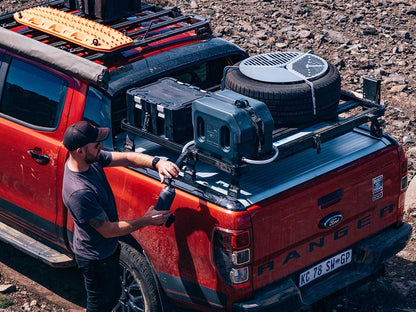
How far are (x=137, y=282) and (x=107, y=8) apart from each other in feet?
8.25

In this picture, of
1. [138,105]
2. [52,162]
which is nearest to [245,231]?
[138,105]

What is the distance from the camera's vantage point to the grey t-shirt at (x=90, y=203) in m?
4.91

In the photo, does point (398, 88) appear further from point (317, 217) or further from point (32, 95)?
point (32, 95)

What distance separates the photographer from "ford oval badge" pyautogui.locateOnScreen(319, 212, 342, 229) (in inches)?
205

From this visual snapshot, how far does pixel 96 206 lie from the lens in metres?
4.93

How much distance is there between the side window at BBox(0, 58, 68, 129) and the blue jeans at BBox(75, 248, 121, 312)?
122 centimetres

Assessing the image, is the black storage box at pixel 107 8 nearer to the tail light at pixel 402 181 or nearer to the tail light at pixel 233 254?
the tail light at pixel 233 254

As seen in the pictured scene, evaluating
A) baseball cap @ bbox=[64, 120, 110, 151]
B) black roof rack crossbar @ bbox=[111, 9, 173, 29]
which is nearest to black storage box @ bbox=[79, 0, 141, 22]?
black roof rack crossbar @ bbox=[111, 9, 173, 29]

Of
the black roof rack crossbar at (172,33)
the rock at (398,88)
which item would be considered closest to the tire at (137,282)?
the black roof rack crossbar at (172,33)

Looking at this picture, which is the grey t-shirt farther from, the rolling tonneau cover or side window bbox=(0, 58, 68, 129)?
side window bbox=(0, 58, 68, 129)

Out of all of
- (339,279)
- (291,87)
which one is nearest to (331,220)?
(339,279)

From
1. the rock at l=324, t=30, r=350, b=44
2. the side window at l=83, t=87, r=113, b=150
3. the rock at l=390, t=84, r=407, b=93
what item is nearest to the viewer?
the side window at l=83, t=87, r=113, b=150

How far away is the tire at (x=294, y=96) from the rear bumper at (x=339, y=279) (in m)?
1.02

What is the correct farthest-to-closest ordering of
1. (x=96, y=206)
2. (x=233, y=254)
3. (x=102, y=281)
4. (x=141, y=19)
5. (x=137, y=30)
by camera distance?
1. (x=141, y=19)
2. (x=137, y=30)
3. (x=102, y=281)
4. (x=96, y=206)
5. (x=233, y=254)
